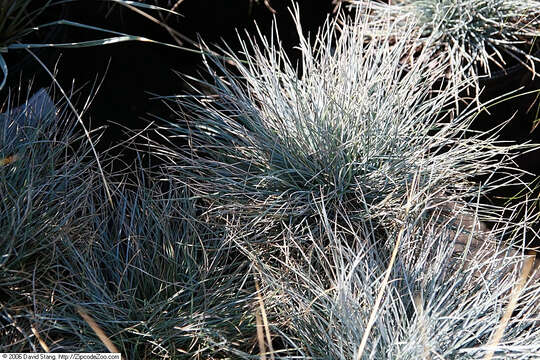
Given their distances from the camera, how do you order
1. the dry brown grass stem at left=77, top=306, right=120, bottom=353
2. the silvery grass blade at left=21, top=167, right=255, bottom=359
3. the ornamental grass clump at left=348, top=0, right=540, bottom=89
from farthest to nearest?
the ornamental grass clump at left=348, top=0, right=540, bottom=89
the silvery grass blade at left=21, top=167, right=255, bottom=359
the dry brown grass stem at left=77, top=306, right=120, bottom=353

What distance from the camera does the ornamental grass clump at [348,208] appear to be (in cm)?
150

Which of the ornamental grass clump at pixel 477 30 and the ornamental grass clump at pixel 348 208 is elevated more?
the ornamental grass clump at pixel 477 30

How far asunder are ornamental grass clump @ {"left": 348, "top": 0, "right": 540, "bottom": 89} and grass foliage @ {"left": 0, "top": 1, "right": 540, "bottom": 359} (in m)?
0.46

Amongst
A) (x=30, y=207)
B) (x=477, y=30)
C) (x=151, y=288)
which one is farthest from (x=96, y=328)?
(x=477, y=30)

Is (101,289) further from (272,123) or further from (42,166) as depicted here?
(272,123)

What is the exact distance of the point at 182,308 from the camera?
158cm

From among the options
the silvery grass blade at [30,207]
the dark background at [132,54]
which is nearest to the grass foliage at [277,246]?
the silvery grass blade at [30,207]

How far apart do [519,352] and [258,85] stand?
99 cm

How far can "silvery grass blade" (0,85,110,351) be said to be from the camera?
1.50m

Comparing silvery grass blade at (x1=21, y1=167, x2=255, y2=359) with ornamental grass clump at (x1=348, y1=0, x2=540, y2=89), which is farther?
ornamental grass clump at (x1=348, y1=0, x2=540, y2=89)

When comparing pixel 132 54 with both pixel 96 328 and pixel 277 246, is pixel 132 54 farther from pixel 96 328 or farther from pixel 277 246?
pixel 96 328

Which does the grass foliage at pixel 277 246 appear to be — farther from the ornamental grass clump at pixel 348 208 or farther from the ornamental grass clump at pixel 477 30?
the ornamental grass clump at pixel 477 30

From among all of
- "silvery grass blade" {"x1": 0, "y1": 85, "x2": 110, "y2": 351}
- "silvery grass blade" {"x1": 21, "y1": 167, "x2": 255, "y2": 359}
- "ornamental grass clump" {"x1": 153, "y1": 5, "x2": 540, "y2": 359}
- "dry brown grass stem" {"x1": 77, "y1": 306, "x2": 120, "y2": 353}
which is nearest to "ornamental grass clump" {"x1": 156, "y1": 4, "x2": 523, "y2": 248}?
"ornamental grass clump" {"x1": 153, "y1": 5, "x2": 540, "y2": 359}

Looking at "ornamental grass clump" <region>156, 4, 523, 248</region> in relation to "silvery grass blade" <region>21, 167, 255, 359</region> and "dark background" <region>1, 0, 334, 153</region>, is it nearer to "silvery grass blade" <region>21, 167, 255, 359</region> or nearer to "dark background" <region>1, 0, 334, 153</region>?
"silvery grass blade" <region>21, 167, 255, 359</region>
